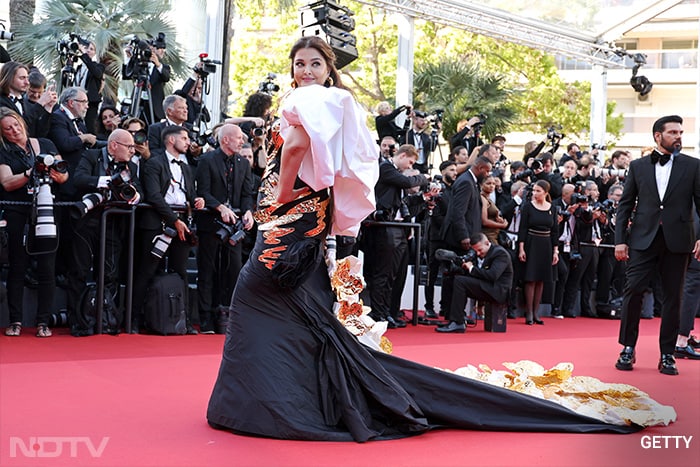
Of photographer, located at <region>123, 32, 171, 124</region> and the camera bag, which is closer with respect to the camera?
the camera bag

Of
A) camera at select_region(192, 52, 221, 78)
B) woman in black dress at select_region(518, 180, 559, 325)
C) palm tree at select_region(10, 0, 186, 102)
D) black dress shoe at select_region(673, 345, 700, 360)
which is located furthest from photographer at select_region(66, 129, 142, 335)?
palm tree at select_region(10, 0, 186, 102)

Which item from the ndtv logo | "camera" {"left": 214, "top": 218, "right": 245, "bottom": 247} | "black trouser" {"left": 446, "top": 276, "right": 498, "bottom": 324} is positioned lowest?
the ndtv logo

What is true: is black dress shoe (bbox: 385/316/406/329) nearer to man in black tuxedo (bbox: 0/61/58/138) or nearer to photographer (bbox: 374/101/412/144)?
photographer (bbox: 374/101/412/144)

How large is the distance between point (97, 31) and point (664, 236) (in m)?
10.9

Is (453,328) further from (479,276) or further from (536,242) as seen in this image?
(536,242)

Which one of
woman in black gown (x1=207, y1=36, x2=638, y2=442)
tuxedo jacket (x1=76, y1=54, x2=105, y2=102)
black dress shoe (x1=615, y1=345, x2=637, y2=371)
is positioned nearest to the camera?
woman in black gown (x1=207, y1=36, x2=638, y2=442)

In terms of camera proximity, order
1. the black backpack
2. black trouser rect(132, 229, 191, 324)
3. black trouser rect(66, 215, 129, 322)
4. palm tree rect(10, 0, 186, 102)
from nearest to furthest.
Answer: the black backpack → black trouser rect(66, 215, 129, 322) → black trouser rect(132, 229, 191, 324) → palm tree rect(10, 0, 186, 102)

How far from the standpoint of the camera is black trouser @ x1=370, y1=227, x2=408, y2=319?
7.71 metres

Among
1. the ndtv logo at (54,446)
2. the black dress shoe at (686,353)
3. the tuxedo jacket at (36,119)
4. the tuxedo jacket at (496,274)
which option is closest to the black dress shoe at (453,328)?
the tuxedo jacket at (496,274)

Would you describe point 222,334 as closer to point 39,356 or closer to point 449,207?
point 39,356

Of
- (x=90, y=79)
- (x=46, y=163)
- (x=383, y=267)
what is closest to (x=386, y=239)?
(x=383, y=267)

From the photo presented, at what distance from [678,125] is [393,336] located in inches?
114

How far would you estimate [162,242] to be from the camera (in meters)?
6.46

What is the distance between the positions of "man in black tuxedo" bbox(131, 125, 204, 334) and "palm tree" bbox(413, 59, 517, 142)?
12.7 m
